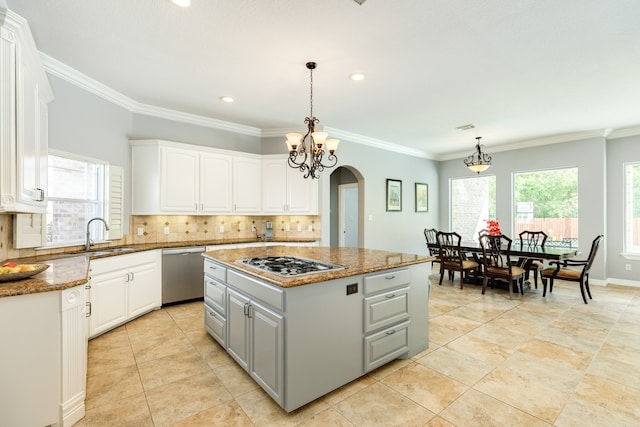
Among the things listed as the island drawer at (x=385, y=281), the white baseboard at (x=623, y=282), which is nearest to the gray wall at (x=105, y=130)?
the island drawer at (x=385, y=281)

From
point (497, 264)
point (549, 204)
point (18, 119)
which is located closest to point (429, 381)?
point (497, 264)

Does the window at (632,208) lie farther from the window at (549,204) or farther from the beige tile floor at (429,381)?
the beige tile floor at (429,381)

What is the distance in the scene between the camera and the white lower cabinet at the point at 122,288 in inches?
119

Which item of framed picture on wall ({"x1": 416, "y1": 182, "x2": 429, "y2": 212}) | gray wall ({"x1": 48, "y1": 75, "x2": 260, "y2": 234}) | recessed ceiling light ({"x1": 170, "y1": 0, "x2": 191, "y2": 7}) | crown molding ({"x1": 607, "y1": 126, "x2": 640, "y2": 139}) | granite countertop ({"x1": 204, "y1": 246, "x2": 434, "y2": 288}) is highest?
recessed ceiling light ({"x1": 170, "y1": 0, "x2": 191, "y2": 7})

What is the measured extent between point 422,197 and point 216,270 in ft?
18.9

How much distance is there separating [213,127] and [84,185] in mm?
1988

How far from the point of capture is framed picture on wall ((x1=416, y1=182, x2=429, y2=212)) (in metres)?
7.17

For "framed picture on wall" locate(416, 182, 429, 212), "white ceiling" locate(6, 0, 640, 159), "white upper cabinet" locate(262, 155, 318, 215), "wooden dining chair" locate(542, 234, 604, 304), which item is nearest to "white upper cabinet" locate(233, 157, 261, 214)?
"white upper cabinet" locate(262, 155, 318, 215)

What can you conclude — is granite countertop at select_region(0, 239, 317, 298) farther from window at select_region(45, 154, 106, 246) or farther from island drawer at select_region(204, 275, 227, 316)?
island drawer at select_region(204, 275, 227, 316)

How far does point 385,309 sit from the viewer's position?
2.42 m

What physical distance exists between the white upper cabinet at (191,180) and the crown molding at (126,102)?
50 centimetres

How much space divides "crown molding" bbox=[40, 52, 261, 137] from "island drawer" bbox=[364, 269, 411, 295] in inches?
144

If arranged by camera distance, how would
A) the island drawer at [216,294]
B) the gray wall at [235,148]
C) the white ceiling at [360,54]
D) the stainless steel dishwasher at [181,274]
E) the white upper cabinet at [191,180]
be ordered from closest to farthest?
1. the white ceiling at [360,54]
2. the island drawer at [216,294]
3. the gray wall at [235,148]
4. the stainless steel dishwasher at [181,274]
5. the white upper cabinet at [191,180]

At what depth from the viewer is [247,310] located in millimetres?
2250
